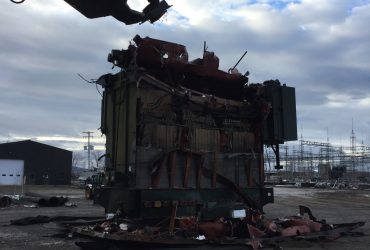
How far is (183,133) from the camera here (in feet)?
31.4

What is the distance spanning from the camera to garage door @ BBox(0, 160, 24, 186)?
57531 millimetres

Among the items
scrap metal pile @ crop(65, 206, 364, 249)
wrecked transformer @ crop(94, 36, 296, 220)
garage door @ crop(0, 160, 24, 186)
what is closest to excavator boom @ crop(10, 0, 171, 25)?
scrap metal pile @ crop(65, 206, 364, 249)

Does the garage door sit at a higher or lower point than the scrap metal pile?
higher

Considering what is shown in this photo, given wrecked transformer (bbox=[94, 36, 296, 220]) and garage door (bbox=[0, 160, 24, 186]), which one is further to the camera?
garage door (bbox=[0, 160, 24, 186])

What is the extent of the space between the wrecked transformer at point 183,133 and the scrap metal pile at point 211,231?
262 millimetres

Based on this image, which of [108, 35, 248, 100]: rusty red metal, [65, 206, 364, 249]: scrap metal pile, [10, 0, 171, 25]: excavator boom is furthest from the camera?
[108, 35, 248, 100]: rusty red metal

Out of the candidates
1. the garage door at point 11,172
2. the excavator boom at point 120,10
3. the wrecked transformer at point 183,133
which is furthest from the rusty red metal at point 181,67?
the garage door at point 11,172

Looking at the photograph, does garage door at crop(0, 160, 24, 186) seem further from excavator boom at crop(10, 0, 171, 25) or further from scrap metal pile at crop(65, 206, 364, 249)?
excavator boom at crop(10, 0, 171, 25)

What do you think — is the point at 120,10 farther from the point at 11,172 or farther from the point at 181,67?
the point at 11,172

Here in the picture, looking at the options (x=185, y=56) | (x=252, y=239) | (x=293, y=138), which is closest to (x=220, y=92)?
(x=185, y=56)

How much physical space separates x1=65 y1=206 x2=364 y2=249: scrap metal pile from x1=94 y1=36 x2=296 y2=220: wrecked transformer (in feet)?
0.86

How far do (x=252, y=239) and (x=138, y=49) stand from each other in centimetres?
440

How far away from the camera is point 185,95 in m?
9.73

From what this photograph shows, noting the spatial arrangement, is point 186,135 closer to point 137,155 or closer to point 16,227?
point 137,155
